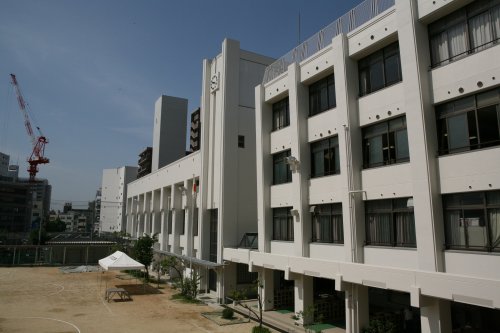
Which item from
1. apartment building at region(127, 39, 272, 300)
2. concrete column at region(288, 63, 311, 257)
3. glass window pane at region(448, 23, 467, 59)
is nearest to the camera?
glass window pane at region(448, 23, 467, 59)

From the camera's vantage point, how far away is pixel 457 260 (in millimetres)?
12391

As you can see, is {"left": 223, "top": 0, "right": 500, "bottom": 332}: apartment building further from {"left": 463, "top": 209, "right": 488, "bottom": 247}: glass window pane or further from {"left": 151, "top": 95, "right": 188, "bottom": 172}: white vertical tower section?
{"left": 151, "top": 95, "right": 188, "bottom": 172}: white vertical tower section

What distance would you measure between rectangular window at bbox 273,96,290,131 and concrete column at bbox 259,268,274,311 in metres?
9.10

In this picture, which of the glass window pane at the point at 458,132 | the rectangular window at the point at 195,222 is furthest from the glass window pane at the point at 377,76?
the rectangular window at the point at 195,222

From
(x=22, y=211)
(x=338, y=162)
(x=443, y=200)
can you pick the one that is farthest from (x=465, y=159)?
(x=22, y=211)

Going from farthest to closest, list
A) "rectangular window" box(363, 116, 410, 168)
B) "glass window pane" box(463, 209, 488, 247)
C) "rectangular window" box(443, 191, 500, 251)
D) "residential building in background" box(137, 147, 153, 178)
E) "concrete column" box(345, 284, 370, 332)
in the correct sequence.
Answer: "residential building in background" box(137, 147, 153, 178) < "concrete column" box(345, 284, 370, 332) < "rectangular window" box(363, 116, 410, 168) < "glass window pane" box(463, 209, 488, 247) < "rectangular window" box(443, 191, 500, 251)

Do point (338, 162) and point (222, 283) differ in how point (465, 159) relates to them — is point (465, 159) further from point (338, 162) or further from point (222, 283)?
point (222, 283)

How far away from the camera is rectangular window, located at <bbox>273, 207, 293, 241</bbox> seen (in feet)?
71.3

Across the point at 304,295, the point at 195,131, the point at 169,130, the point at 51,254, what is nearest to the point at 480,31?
the point at 304,295

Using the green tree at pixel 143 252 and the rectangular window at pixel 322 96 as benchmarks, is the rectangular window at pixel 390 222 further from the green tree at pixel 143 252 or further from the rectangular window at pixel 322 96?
the green tree at pixel 143 252

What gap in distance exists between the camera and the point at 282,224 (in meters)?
22.4

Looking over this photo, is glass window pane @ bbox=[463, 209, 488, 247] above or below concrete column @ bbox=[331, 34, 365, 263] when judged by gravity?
below

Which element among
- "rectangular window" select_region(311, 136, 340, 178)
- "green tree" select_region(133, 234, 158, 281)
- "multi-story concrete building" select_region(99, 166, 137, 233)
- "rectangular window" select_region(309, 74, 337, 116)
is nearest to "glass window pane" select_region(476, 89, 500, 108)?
"rectangular window" select_region(311, 136, 340, 178)

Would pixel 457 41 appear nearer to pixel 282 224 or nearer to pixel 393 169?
pixel 393 169
